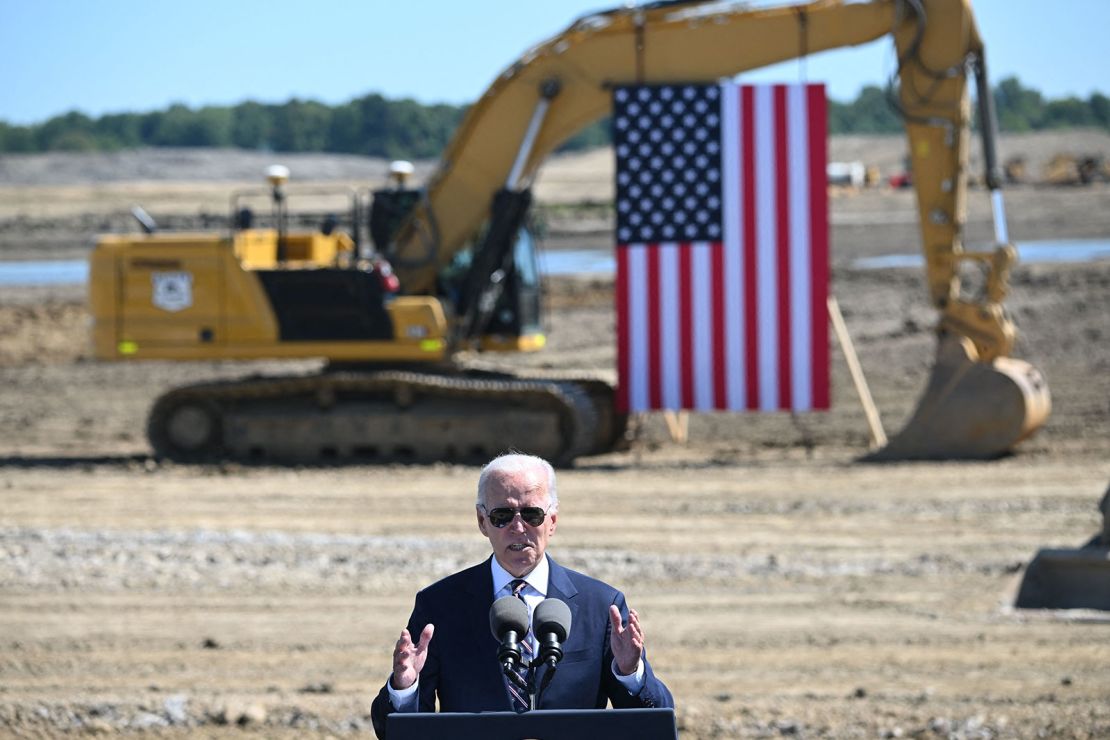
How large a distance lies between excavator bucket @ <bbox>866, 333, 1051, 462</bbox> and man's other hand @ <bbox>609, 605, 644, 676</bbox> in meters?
12.2

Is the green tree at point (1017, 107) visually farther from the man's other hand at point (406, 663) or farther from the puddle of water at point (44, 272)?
the man's other hand at point (406, 663)

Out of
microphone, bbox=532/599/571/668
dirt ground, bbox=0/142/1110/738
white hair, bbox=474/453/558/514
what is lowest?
dirt ground, bbox=0/142/1110/738

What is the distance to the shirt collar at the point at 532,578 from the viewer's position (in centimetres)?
443

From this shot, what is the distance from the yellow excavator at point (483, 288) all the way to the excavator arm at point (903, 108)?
0.7 inches

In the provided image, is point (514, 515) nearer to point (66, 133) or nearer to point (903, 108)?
point (903, 108)

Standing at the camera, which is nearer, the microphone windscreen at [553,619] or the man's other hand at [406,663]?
the microphone windscreen at [553,619]

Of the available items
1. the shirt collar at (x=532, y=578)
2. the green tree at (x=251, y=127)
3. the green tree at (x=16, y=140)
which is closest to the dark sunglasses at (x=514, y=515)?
the shirt collar at (x=532, y=578)

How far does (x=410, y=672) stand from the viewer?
4.19 m

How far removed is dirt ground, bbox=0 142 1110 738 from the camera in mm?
8570

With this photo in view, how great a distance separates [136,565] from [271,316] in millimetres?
5521

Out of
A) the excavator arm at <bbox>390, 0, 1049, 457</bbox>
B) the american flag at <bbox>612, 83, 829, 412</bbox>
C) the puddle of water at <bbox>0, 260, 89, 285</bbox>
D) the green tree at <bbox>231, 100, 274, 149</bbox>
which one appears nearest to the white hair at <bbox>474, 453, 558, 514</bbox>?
the excavator arm at <bbox>390, 0, 1049, 457</bbox>

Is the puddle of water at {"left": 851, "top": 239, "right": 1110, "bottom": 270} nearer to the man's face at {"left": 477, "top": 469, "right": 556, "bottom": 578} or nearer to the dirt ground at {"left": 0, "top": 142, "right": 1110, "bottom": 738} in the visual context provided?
the dirt ground at {"left": 0, "top": 142, "right": 1110, "bottom": 738}

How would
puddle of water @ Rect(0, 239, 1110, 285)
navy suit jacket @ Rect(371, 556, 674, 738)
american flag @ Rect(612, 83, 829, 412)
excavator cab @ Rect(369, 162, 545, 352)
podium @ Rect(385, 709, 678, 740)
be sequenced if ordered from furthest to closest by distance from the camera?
1. puddle of water @ Rect(0, 239, 1110, 285)
2. excavator cab @ Rect(369, 162, 545, 352)
3. american flag @ Rect(612, 83, 829, 412)
4. navy suit jacket @ Rect(371, 556, 674, 738)
5. podium @ Rect(385, 709, 678, 740)

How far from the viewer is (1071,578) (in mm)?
10750
